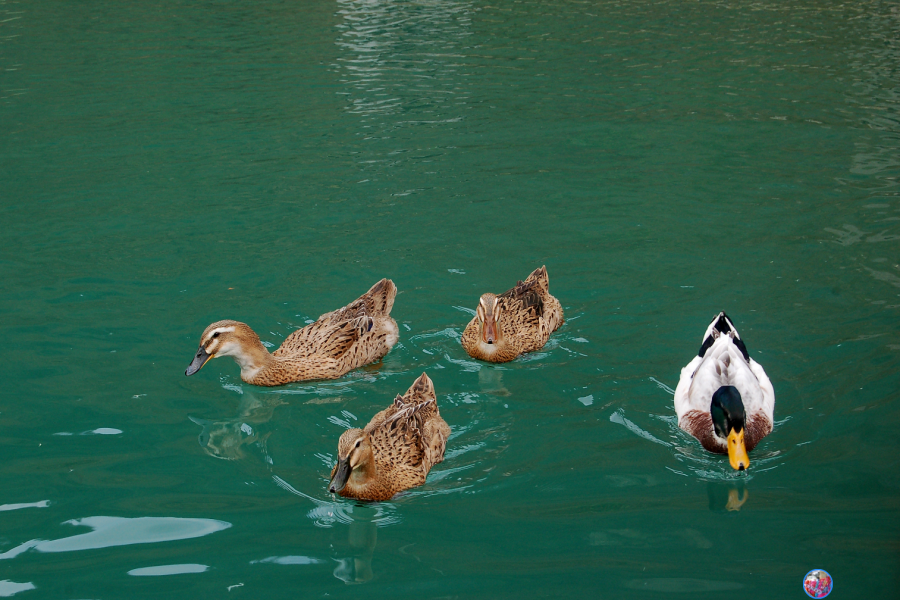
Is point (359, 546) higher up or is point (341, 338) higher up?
point (341, 338)

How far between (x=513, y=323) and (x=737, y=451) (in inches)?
110

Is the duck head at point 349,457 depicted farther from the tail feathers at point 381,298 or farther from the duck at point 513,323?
the tail feathers at point 381,298

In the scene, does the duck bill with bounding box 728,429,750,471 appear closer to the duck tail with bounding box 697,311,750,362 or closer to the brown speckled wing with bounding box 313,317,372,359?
the duck tail with bounding box 697,311,750,362

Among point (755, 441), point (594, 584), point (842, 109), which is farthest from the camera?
point (842, 109)

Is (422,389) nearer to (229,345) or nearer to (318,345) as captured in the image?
(318,345)

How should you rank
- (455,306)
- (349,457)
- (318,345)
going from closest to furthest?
(349,457)
(318,345)
(455,306)

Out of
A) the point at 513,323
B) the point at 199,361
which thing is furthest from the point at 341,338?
the point at 513,323

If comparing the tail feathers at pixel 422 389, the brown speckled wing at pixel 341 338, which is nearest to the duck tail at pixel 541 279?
the brown speckled wing at pixel 341 338

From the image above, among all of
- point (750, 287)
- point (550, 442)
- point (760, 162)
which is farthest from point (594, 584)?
point (760, 162)

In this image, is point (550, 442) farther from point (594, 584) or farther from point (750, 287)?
point (750, 287)

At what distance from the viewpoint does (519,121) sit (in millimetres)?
16031

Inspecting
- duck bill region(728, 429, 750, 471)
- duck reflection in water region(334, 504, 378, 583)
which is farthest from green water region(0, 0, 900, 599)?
duck bill region(728, 429, 750, 471)

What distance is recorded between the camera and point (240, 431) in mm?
7426

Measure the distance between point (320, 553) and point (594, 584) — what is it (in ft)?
6.00
